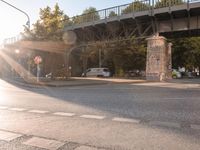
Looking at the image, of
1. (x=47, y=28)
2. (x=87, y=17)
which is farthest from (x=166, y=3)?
(x=47, y=28)

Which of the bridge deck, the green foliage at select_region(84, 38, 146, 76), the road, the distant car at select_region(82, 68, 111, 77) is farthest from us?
the green foliage at select_region(84, 38, 146, 76)

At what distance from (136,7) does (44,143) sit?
111 feet

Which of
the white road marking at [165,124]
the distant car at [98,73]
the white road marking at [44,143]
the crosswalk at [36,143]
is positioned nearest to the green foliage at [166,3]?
the distant car at [98,73]

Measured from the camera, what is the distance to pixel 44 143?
6.30m

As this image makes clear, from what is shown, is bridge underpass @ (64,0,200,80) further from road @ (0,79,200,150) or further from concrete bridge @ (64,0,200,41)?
road @ (0,79,200,150)

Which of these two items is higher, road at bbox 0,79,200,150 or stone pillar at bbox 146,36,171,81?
stone pillar at bbox 146,36,171,81

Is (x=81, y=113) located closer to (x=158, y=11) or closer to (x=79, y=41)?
(x=158, y=11)

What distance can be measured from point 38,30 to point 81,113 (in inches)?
1300

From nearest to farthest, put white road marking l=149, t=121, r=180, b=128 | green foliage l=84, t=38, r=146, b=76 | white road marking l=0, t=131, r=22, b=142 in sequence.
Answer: white road marking l=0, t=131, r=22, b=142
white road marking l=149, t=121, r=180, b=128
green foliage l=84, t=38, r=146, b=76

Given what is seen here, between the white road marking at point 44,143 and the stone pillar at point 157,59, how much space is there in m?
30.7

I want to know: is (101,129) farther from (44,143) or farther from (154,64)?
(154,64)

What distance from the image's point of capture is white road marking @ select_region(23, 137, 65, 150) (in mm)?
6076

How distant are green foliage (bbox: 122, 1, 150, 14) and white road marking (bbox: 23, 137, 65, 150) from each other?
30.8 m

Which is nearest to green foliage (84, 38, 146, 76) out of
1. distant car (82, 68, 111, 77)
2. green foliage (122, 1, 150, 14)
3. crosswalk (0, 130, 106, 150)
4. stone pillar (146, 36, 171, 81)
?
distant car (82, 68, 111, 77)
